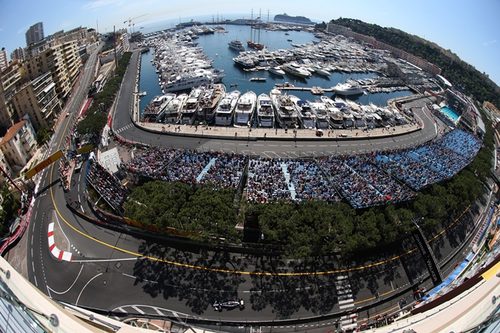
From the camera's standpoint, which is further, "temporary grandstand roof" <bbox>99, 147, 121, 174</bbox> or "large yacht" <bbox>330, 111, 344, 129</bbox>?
"large yacht" <bbox>330, 111, 344, 129</bbox>

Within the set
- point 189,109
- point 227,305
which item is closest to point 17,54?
point 189,109

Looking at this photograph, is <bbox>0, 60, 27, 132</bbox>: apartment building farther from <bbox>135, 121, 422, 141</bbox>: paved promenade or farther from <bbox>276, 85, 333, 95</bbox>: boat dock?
<bbox>276, 85, 333, 95</bbox>: boat dock

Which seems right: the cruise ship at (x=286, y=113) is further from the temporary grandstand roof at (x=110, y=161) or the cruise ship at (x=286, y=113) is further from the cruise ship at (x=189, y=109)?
the temporary grandstand roof at (x=110, y=161)

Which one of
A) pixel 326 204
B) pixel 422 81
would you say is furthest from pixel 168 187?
pixel 422 81

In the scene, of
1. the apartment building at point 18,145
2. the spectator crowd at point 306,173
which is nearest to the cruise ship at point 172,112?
the spectator crowd at point 306,173

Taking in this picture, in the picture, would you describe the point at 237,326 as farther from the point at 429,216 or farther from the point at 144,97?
the point at 144,97

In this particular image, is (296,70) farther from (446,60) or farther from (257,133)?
(446,60)

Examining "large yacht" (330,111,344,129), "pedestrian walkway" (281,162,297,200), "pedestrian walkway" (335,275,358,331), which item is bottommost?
"pedestrian walkway" (335,275,358,331)

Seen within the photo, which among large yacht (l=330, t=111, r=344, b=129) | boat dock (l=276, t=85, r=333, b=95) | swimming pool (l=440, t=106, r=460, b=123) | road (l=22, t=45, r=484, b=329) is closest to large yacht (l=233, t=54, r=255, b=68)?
boat dock (l=276, t=85, r=333, b=95)
